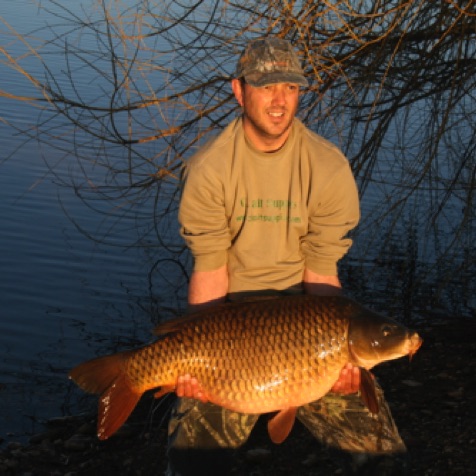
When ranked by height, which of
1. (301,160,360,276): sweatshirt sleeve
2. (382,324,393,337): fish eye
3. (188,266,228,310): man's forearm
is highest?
(301,160,360,276): sweatshirt sleeve

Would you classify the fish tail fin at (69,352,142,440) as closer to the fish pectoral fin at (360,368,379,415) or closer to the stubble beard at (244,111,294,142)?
the fish pectoral fin at (360,368,379,415)

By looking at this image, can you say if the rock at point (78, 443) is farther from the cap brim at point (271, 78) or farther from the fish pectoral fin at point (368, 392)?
the cap brim at point (271, 78)

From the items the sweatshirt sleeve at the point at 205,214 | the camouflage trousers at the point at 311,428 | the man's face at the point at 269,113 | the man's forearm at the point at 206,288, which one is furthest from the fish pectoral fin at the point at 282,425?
the man's face at the point at 269,113

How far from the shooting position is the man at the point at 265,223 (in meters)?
3.05

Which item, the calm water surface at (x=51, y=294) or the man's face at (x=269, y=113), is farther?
the calm water surface at (x=51, y=294)

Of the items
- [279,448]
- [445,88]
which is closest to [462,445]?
[279,448]

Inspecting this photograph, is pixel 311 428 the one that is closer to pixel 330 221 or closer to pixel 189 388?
pixel 189 388

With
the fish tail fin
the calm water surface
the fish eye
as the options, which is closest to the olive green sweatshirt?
the fish eye

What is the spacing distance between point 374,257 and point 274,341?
4638mm

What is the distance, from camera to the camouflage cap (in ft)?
10.3

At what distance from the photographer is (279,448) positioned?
13.3 feet

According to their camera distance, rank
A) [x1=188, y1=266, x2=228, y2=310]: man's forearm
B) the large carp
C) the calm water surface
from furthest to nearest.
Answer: the calm water surface
[x1=188, y1=266, x2=228, y2=310]: man's forearm
the large carp

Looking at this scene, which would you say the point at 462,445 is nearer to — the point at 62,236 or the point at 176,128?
the point at 176,128

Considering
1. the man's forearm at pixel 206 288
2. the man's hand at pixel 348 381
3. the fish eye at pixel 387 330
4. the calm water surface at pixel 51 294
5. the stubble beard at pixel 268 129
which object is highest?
the stubble beard at pixel 268 129
